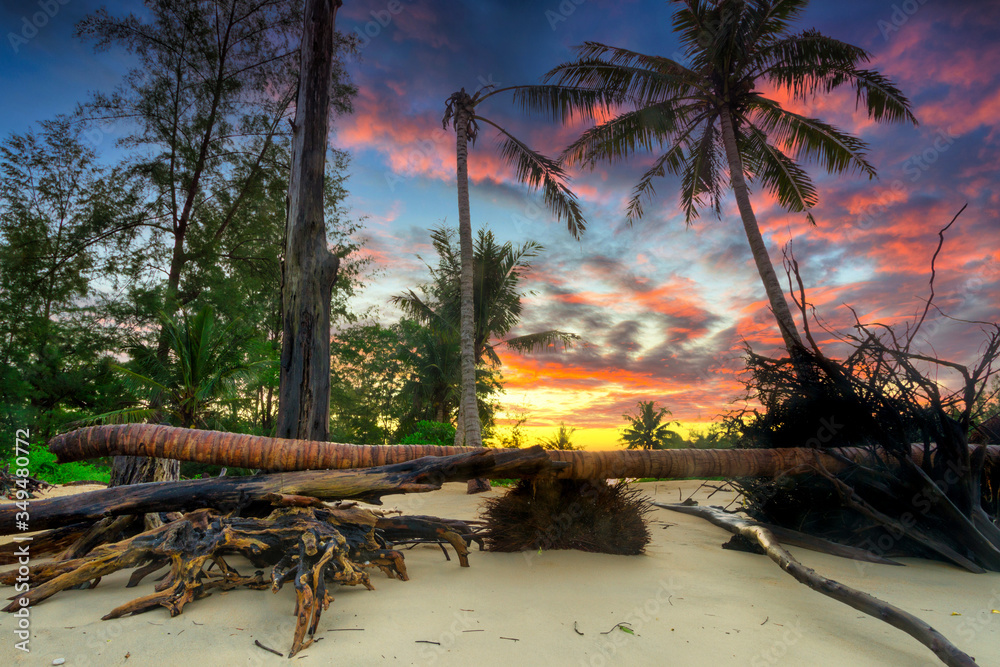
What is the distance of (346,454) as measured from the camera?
10.6 ft

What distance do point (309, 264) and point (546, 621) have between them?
447cm

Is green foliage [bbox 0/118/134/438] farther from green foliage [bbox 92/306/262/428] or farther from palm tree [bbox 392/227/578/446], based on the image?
palm tree [bbox 392/227/578/446]

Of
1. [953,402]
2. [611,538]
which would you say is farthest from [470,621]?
[953,402]

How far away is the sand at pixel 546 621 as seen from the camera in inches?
76.0

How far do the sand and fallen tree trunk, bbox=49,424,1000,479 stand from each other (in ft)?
2.31

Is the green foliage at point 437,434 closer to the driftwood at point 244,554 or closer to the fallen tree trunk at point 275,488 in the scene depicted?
the fallen tree trunk at point 275,488

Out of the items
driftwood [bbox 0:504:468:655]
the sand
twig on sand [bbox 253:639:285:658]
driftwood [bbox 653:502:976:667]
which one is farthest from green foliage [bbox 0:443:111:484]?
driftwood [bbox 653:502:976:667]

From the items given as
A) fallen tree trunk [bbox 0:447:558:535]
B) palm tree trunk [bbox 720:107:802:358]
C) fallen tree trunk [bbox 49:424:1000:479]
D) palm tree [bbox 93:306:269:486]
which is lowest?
fallen tree trunk [bbox 0:447:558:535]

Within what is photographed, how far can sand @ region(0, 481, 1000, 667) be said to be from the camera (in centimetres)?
193

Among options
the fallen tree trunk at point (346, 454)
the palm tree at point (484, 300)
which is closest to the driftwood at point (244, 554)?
the fallen tree trunk at point (346, 454)

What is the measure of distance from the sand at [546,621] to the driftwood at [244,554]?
0.26 ft

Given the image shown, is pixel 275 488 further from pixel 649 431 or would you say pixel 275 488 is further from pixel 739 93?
pixel 649 431

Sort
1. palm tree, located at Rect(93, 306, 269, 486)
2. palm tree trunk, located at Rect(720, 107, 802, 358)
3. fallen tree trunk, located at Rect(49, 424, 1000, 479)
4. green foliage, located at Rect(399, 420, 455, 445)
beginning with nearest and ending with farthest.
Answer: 1. fallen tree trunk, located at Rect(49, 424, 1000, 479)
2. palm tree trunk, located at Rect(720, 107, 802, 358)
3. palm tree, located at Rect(93, 306, 269, 486)
4. green foliage, located at Rect(399, 420, 455, 445)

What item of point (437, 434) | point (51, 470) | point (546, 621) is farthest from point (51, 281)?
point (546, 621)
